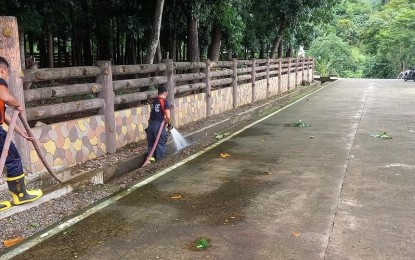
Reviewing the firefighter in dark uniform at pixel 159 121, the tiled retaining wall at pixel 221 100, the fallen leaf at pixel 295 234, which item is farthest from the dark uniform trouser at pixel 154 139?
the tiled retaining wall at pixel 221 100

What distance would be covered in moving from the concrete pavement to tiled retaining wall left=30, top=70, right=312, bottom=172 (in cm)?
151

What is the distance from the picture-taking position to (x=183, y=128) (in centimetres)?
1027

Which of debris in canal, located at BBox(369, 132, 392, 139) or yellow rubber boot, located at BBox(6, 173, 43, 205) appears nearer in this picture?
yellow rubber boot, located at BBox(6, 173, 43, 205)

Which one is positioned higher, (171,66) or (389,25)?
(389,25)

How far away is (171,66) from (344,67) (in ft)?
154

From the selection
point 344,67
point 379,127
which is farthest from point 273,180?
point 344,67

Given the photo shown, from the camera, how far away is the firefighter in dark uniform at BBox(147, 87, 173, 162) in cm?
755

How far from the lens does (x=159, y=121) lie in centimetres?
761

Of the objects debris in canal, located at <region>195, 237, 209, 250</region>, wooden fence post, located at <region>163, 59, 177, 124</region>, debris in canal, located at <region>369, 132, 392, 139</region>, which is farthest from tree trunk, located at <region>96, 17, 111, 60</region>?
debris in canal, located at <region>195, 237, 209, 250</region>

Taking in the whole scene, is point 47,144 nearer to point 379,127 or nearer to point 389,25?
point 379,127

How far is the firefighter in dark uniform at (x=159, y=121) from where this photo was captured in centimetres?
755

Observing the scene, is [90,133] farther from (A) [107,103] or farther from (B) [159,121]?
(B) [159,121]

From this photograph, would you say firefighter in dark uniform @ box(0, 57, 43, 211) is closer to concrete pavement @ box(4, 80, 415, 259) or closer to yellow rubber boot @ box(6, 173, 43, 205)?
yellow rubber boot @ box(6, 173, 43, 205)

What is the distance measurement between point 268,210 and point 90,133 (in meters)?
3.56
